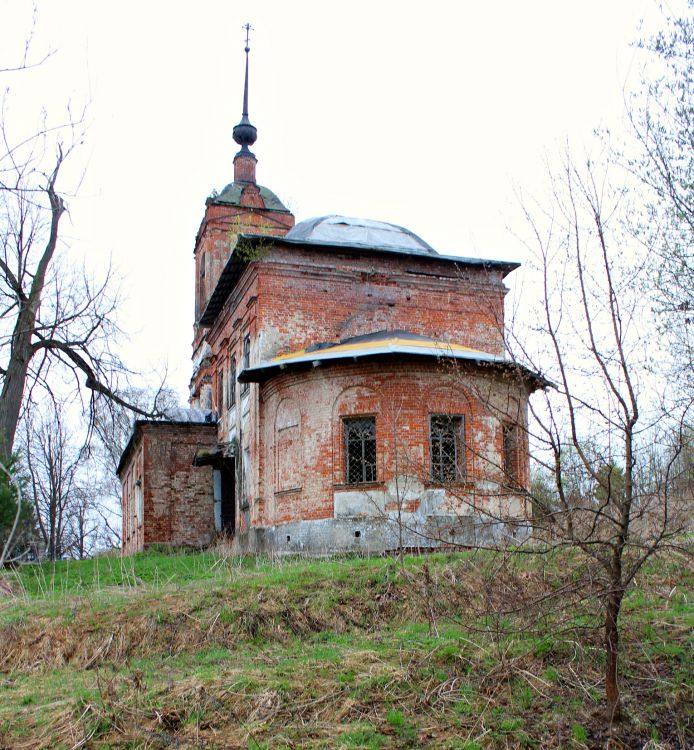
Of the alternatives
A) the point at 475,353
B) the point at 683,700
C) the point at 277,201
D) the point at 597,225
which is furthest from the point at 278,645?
the point at 277,201

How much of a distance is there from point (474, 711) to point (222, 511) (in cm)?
1852

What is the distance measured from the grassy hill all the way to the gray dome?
10456 mm

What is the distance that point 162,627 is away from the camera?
1127cm

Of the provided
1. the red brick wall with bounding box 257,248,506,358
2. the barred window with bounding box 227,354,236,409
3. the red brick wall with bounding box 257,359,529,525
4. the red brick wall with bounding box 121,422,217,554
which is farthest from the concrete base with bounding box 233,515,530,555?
the red brick wall with bounding box 121,422,217,554

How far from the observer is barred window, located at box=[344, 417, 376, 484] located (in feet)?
57.6

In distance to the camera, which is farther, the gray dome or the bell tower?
the bell tower

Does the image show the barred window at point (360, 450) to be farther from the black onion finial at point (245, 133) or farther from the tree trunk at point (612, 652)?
the black onion finial at point (245, 133)

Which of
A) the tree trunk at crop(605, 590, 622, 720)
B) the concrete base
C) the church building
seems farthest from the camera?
the church building

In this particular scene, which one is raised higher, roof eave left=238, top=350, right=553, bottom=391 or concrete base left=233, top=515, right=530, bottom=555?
roof eave left=238, top=350, right=553, bottom=391

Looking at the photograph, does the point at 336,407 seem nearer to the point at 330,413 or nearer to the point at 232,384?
the point at 330,413

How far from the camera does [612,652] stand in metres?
7.15

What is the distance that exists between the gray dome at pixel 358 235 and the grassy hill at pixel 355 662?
10456mm

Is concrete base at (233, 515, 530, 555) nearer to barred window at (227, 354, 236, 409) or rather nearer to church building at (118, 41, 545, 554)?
church building at (118, 41, 545, 554)

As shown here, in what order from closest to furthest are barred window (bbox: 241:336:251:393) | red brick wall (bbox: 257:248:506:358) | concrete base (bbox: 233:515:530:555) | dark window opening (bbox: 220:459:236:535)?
1. concrete base (bbox: 233:515:530:555)
2. red brick wall (bbox: 257:248:506:358)
3. barred window (bbox: 241:336:251:393)
4. dark window opening (bbox: 220:459:236:535)
